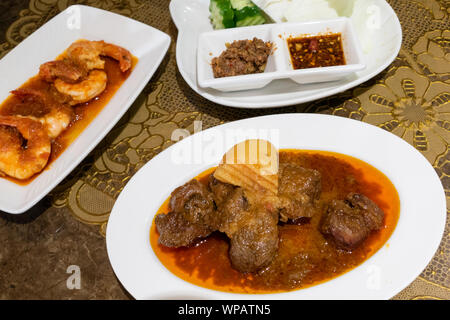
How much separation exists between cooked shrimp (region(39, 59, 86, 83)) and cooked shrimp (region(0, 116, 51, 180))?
2.18ft

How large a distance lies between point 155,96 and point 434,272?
3.18 m

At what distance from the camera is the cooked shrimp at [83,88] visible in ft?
13.6

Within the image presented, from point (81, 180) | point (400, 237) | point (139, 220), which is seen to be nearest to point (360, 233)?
point (400, 237)

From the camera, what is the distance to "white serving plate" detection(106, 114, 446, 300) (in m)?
2.82

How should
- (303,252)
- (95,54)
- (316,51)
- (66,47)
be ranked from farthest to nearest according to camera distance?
(66,47)
(95,54)
(316,51)
(303,252)

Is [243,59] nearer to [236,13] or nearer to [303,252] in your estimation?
[236,13]


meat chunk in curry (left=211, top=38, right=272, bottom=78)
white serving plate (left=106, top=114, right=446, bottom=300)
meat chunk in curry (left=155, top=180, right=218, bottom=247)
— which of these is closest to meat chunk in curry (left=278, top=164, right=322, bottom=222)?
white serving plate (left=106, top=114, right=446, bottom=300)

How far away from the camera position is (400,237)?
2.94 meters

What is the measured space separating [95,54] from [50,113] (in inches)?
34.6

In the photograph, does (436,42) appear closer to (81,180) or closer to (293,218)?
(293,218)

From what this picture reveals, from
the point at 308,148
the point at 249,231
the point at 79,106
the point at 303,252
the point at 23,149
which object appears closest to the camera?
the point at 249,231

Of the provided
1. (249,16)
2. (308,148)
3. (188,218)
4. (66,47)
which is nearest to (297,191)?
(308,148)

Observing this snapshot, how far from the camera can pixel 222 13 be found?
14.5 ft

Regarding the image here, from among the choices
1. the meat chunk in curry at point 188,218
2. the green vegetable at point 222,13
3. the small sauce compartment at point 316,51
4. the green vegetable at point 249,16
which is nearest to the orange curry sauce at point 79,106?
the green vegetable at point 222,13
